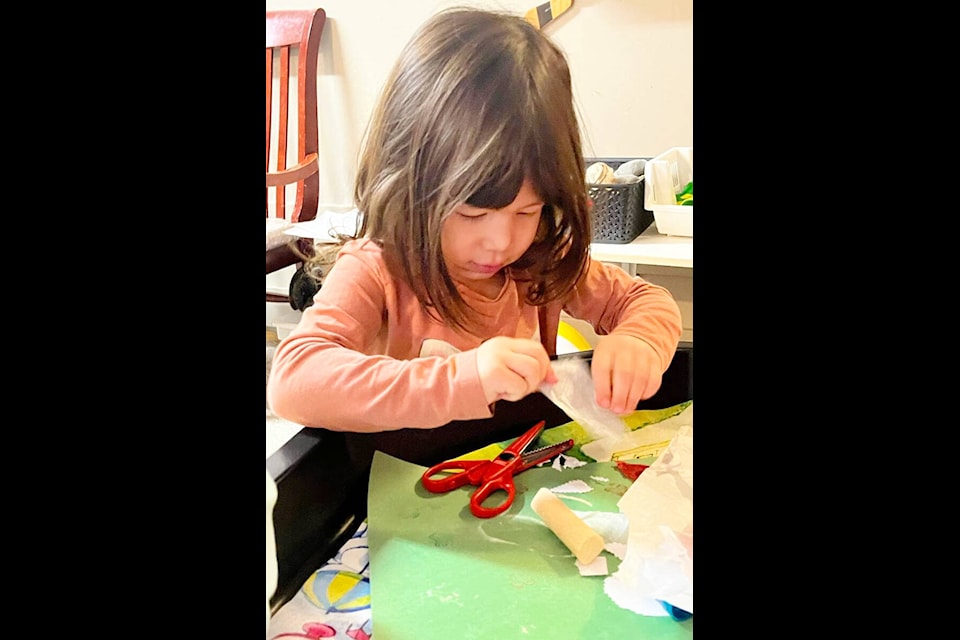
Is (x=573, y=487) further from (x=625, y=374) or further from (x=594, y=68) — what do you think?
(x=594, y=68)

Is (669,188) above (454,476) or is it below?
above

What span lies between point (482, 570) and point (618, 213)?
0.86ft

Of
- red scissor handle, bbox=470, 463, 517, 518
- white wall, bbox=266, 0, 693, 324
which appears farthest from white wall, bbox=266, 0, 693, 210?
red scissor handle, bbox=470, 463, 517, 518

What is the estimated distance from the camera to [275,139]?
0.59m

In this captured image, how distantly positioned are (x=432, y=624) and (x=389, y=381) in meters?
0.16

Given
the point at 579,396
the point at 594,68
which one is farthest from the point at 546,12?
the point at 579,396

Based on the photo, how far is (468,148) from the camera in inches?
21.0

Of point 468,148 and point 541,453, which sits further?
point 541,453

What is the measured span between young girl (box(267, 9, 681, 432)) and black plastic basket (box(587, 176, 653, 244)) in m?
0.01

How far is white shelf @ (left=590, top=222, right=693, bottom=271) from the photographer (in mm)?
564

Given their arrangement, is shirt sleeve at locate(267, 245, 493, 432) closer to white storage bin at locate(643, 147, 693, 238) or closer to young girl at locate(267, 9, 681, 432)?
young girl at locate(267, 9, 681, 432)
